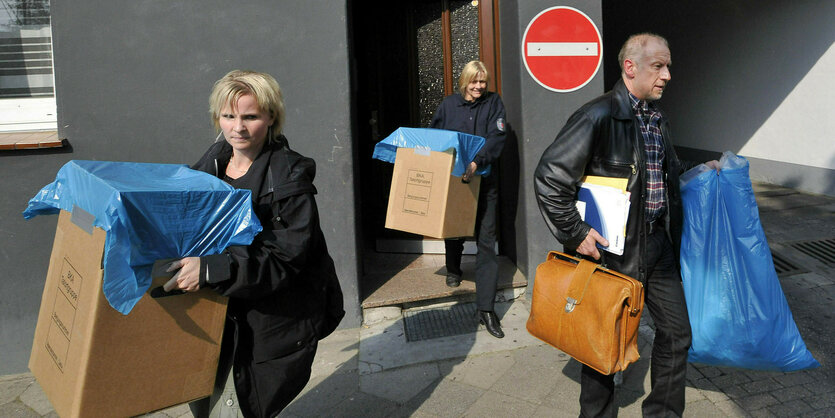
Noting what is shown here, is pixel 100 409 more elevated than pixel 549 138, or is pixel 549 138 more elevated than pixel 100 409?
pixel 549 138

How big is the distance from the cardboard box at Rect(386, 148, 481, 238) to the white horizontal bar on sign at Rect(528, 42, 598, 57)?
129 centimetres

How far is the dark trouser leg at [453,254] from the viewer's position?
4.81 meters

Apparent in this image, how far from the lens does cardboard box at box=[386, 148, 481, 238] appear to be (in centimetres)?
391

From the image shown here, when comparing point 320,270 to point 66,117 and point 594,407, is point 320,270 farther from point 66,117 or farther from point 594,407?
point 66,117

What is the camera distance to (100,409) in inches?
70.7

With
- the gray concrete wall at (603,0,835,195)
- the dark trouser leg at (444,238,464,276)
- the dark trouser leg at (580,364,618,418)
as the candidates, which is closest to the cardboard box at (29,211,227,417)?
the dark trouser leg at (580,364,618,418)

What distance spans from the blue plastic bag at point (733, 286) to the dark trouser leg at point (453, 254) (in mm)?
2214

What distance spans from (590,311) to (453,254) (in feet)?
7.63

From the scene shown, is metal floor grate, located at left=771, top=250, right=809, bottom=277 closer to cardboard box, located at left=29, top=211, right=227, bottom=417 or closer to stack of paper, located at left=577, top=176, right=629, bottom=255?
stack of paper, located at left=577, top=176, right=629, bottom=255

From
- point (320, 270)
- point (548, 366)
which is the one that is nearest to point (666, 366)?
point (548, 366)

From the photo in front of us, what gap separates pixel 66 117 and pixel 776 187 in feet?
26.1

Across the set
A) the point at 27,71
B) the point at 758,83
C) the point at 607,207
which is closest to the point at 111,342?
the point at 607,207

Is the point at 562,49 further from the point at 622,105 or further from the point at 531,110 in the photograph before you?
the point at 622,105

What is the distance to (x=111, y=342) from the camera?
1.77 meters
